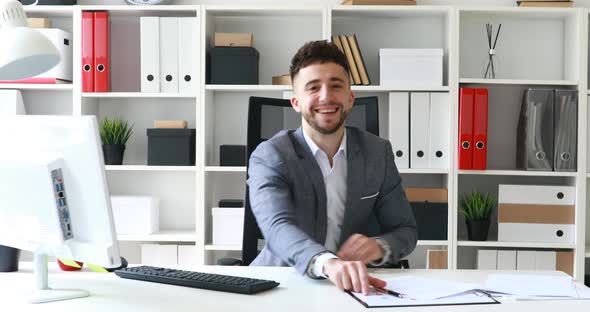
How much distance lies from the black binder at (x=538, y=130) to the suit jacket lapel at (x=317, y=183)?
1.77 meters

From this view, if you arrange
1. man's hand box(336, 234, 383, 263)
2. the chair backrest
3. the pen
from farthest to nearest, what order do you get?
the chair backrest < man's hand box(336, 234, 383, 263) < the pen

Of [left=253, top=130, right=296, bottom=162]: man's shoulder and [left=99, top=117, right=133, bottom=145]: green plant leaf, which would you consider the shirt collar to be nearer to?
[left=253, top=130, right=296, bottom=162]: man's shoulder

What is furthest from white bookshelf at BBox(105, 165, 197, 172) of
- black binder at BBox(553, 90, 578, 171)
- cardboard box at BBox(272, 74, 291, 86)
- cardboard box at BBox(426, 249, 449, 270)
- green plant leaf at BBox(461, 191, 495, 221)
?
black binder at BBox(553, 90, 578, 171)

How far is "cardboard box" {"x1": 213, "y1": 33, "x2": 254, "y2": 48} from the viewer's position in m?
3.73

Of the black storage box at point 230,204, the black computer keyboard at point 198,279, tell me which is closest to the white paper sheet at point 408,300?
the black computer keyboard at point 198,279

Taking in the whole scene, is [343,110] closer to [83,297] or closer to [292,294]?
[292,294]

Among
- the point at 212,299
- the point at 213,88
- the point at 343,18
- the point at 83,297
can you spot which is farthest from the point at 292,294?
the point at 343,18

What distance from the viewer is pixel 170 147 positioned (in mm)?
3748

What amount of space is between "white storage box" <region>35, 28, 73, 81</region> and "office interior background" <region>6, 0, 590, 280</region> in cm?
7

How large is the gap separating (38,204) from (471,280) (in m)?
1.07

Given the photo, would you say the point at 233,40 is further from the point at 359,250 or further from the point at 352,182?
the point at 359,250

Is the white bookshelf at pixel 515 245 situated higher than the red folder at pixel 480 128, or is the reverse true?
the red folder at pixel 480 128

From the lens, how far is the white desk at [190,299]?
1.55m

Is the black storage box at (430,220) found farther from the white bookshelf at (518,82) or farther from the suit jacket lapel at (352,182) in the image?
the suit jacket lapel at (352,182)
